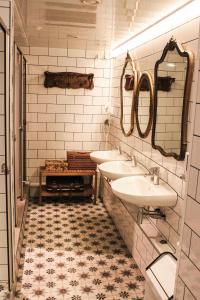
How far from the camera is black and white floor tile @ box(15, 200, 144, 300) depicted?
2650 mm

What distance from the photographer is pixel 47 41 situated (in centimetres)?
416

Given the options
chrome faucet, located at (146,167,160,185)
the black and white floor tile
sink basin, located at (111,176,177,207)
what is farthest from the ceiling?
the black and white floor tile

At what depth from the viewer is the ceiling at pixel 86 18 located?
226cm

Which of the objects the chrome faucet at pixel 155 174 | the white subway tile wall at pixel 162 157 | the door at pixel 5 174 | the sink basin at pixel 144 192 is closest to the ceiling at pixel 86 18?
the white subway tile wall at pixel 162 157

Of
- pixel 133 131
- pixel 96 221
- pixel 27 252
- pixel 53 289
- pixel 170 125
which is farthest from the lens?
pixel 96 221

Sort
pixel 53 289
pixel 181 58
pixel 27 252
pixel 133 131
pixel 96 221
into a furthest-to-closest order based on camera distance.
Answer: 1. pixel 96 221
2. pixel 133 131
3. pixel 27 252
4. pixel 53 289
5. pixel 181 58

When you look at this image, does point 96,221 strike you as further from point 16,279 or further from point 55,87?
point 55,87

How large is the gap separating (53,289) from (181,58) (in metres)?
2.13

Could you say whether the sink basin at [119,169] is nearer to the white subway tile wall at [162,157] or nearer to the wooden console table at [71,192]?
the white subway tile wall at [162,157]

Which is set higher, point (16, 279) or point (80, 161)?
point (80, 161)

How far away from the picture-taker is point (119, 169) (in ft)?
10.9

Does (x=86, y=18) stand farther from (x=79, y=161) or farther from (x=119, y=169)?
(x=79, y=161)

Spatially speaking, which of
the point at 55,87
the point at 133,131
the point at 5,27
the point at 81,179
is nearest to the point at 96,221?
the point at 81,179

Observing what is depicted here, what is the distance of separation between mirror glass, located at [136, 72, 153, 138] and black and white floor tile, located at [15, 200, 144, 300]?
4.33 ft
